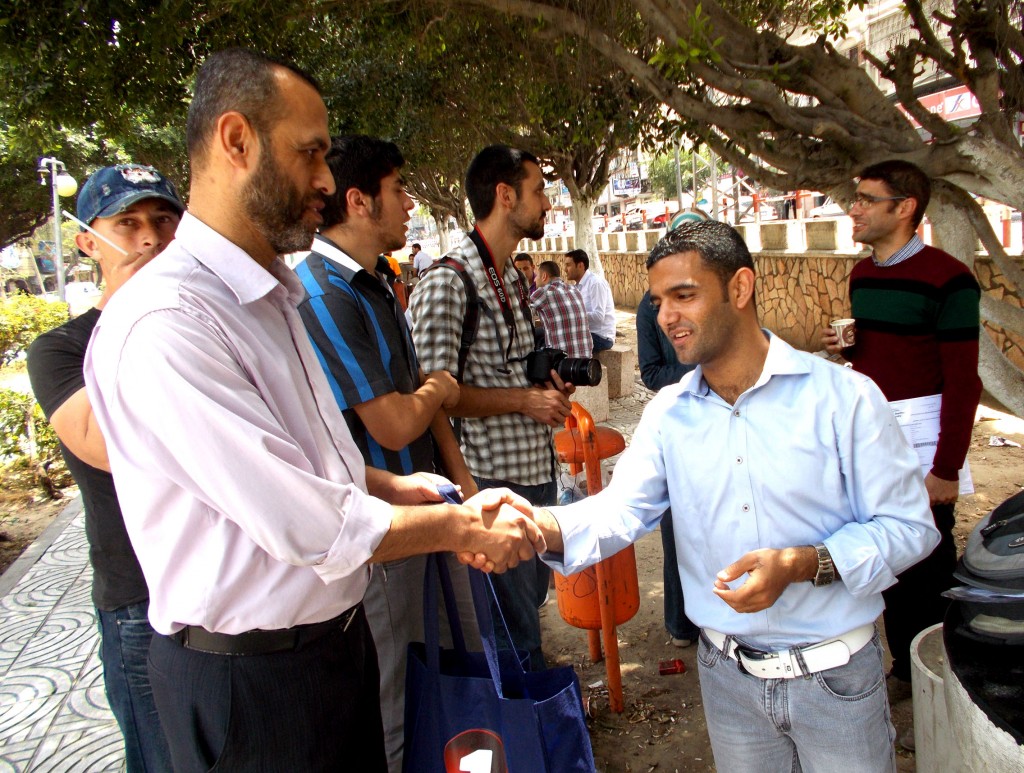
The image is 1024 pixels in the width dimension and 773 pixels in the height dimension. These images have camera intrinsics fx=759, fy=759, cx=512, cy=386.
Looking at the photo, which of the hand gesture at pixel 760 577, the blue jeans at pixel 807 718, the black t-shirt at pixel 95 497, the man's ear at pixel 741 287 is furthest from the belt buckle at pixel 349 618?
the man's ear at pixel 741 287

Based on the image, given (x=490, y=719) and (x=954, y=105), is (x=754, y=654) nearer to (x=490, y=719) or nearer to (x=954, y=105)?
(x=490, y=719)

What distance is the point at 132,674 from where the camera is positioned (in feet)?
6.63

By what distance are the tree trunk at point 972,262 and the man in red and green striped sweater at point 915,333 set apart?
3.89 ft

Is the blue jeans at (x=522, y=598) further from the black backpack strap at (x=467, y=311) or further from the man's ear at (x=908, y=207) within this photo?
the man's ear at (x=908, y=207)

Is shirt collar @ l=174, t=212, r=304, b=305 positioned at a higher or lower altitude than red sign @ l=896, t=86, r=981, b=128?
lower

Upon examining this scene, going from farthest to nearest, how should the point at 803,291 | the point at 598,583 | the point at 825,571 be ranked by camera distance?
1. the point at 803,291
2. the point at 598,583
3. the point at 825,571

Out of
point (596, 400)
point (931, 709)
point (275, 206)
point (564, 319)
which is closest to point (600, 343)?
point (596, 400)

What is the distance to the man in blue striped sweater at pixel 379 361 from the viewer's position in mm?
2295

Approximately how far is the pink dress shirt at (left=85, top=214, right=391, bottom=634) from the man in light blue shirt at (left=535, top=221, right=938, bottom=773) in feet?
2.18

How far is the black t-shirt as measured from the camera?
196 centimetres

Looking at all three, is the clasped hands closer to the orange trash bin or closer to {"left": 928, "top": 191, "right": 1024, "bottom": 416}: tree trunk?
the orange trash bin

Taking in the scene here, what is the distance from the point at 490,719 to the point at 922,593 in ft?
7.03

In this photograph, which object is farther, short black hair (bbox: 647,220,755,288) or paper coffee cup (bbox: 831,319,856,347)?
paper coffee cup (bbox: 831,319,856,347)

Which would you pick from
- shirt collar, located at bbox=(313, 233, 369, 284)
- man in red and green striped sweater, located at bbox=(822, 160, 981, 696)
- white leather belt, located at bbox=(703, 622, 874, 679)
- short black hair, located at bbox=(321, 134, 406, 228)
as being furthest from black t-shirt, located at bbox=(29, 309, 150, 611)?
man in red and green striped sweater, located at bbox=(822, 160, 981, 696)
